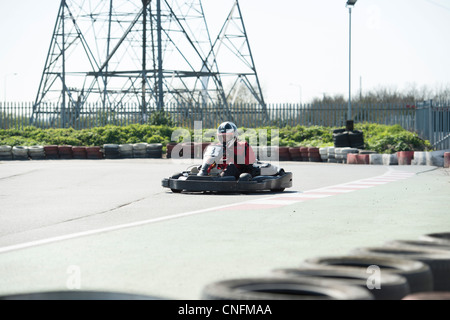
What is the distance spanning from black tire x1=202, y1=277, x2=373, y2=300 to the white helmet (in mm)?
7321

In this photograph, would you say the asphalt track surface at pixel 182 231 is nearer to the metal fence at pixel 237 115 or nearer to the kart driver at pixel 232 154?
the kart driver at pixel 232 154

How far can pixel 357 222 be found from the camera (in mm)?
6871

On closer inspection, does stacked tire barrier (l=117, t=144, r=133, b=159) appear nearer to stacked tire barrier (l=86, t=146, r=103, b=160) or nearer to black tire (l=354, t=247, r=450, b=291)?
stacked tire barrier (l=86, t=146, r=103, b=160)

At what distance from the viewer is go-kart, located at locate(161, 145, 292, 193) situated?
10711 mm

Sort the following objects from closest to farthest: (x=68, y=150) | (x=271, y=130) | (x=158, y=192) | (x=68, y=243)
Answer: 1. (x=68, y=243)
2. (x=158, y=192)
3. (x=68, y=150)
4. (x=271, y=130)

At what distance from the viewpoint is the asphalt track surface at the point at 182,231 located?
427 cm

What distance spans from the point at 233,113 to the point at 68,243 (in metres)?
27.4

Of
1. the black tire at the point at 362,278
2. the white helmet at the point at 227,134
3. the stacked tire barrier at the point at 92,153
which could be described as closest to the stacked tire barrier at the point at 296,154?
the stacked tire barrier at the point at 92,153

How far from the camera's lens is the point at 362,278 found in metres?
3.80

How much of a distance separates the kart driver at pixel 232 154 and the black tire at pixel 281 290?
7.25 m

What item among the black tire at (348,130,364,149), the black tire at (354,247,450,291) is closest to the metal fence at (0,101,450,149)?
the black tire at (348,130,364,149)

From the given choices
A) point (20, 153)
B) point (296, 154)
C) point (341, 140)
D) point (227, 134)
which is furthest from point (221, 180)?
point (20, 153)
